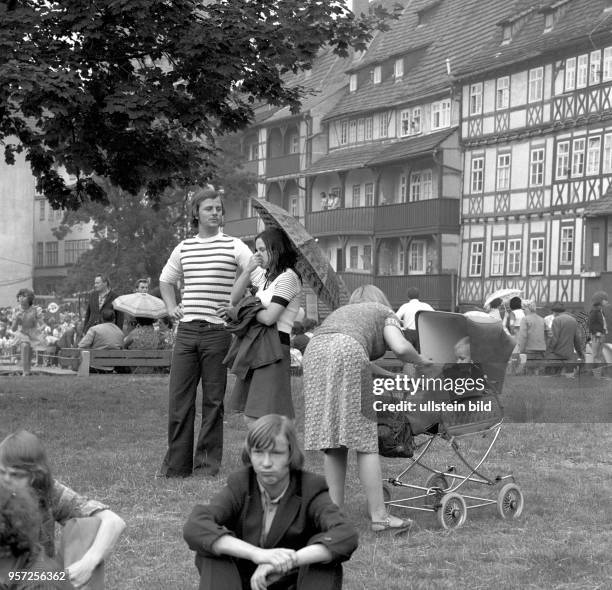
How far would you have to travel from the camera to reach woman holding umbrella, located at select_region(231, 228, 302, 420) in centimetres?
860

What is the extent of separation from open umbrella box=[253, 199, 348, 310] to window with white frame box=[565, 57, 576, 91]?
37452mm

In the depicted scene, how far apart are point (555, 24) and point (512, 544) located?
42605 millimetres

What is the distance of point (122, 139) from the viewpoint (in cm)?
1602

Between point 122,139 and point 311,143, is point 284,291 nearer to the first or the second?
point 122,139

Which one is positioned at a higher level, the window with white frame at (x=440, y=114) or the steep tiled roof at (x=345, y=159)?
the window with white frame at (x=440, y=114)

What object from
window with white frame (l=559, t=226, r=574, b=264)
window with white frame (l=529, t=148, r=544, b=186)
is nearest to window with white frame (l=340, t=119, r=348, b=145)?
window with white frame (l=529, t=148, r=544, b=186)

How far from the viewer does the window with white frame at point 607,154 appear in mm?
42281

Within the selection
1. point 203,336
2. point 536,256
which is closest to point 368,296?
point 203,336

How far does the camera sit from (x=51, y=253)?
9688 cm

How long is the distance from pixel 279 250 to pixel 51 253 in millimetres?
90243

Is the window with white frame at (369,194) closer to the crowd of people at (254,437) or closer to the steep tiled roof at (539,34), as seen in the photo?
the steep tiled roof at (539,34)

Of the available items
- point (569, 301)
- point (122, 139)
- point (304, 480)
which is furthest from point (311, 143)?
point (304, 480)

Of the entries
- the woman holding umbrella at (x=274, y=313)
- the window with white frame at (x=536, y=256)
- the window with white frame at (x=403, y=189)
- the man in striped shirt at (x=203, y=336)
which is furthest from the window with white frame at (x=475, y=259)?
the woman holding umbrella at (x=274, y=313)

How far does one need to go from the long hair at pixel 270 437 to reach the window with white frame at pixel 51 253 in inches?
3645
